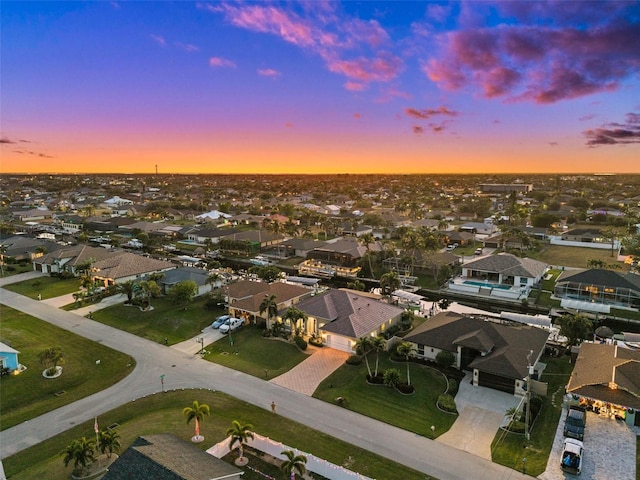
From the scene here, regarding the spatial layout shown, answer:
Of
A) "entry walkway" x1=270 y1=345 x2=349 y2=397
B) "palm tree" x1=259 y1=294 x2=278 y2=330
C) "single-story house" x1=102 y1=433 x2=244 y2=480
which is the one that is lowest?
"entry walkway" x1=270 y1=345 x2=349 y2=397

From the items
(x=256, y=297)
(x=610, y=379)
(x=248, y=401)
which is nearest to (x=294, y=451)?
(x=248, y=401)

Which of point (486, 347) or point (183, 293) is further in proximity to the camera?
point (183, 293)

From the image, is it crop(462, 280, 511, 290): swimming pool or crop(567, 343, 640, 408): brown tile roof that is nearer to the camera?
crop(567, 343, 640, 408): brown tile roof

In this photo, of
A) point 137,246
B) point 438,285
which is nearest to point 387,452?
point 438,285

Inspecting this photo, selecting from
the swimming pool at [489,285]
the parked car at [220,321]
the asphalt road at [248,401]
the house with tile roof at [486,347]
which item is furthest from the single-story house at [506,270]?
the asphalt road at [248,401]

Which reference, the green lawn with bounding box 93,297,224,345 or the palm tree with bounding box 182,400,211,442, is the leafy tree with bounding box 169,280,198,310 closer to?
the green lawn with bounding box 93,297,224,345

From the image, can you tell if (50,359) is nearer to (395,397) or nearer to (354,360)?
(354,360)

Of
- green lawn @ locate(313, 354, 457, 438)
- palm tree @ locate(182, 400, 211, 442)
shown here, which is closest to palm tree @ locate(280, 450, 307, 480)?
palm tree @ locate(182, 400, 211, 442)
